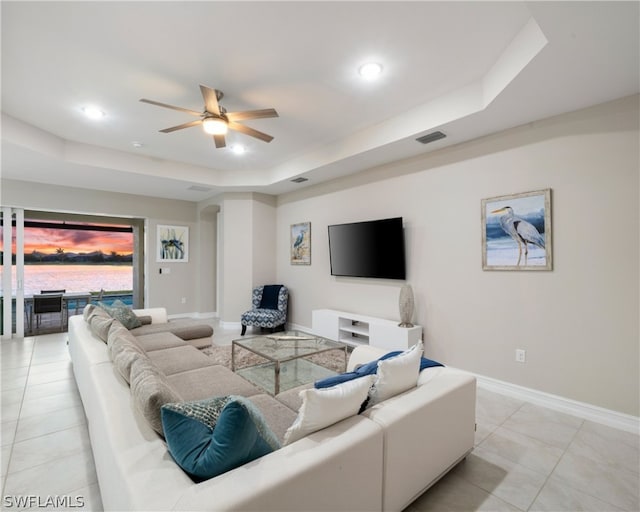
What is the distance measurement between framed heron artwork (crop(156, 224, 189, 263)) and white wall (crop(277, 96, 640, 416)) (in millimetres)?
4679

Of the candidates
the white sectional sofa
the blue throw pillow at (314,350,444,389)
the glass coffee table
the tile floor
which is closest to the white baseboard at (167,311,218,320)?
the glass coffee table

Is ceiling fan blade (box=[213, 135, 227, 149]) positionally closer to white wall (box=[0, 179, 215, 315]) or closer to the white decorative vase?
the white decorative vase

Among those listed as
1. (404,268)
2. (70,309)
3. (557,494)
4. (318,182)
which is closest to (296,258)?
(318,182)

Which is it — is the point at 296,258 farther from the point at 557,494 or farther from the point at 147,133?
Answer: the point at 557,494

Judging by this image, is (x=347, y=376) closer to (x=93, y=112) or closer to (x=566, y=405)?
(x=566, y=405)

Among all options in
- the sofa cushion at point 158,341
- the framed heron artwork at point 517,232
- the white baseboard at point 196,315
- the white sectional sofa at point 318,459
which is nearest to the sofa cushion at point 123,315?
the sofa cushion at point 158,341

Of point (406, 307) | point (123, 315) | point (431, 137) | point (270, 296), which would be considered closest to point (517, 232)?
point (431, 137)

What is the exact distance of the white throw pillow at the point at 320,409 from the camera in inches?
52.8

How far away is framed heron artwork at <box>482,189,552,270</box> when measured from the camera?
118 inches

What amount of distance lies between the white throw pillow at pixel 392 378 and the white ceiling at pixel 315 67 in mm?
2092

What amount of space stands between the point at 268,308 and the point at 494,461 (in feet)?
14.5

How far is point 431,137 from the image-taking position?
11.4 ft

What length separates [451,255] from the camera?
146 inches

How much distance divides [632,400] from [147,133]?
222 inches
